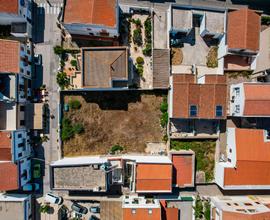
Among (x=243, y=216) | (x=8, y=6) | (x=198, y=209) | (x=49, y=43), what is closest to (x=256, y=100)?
(x=243, y=216)

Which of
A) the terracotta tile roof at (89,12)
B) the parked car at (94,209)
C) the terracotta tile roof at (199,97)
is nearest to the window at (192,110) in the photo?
the terracotta tile roof at (199,97)

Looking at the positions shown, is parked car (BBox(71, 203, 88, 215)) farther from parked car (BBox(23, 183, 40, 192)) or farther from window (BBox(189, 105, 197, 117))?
window (BBox(189, 105, 197, 117))

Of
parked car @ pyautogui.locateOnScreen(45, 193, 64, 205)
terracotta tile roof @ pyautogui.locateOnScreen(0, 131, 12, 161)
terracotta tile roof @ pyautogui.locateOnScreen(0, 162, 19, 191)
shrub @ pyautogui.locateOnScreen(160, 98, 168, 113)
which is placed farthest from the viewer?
shrub @ pyautogui.locateOnScreen(160, 98, 168, 113)

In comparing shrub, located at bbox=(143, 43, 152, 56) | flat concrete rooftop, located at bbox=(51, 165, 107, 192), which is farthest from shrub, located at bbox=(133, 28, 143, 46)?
flat concrete rooftop, located at bbox=(51, 165, 107, 192)

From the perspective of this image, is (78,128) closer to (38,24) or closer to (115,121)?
(115,121)

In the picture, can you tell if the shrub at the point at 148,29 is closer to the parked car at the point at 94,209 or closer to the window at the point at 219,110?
the window at the point at 219,110

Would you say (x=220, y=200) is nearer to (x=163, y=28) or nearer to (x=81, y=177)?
(x=81, y=177)

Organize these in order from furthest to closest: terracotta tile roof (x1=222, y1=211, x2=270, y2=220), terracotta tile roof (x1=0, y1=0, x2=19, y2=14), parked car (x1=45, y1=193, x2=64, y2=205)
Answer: parked car (x1=45, y1=193, x2=64, y2=205) → terracotta tile roof (x1=222, y1=211, x2=270, y2=220) → terracotta tile roof (x1=0, y1=0, x2=19, y2=14)

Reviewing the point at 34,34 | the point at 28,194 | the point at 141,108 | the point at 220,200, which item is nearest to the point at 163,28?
the point at 141,108
